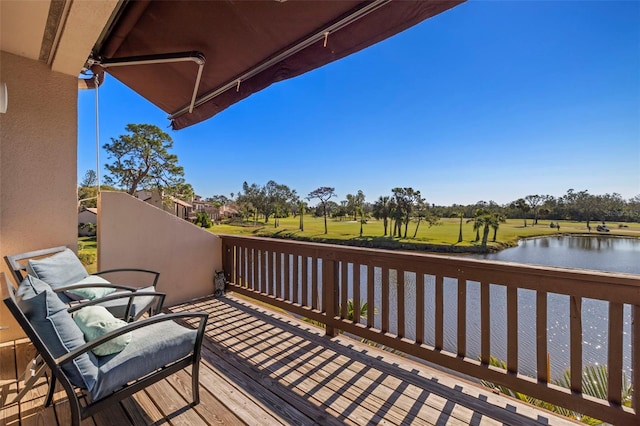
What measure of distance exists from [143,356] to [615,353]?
2.68 metres

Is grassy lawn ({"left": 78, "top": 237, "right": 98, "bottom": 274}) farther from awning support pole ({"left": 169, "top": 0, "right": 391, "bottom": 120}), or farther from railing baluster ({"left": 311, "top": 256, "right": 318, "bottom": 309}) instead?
railing baluster ({"left": 311, "top": 256, "right": 318, "bottom": 309})

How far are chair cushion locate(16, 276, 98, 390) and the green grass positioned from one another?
337 cm

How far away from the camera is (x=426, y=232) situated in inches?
543

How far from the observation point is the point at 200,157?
20.5 m

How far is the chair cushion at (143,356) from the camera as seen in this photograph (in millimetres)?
1418

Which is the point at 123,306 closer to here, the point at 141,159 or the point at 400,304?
the point at 400,304

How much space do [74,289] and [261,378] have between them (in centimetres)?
172

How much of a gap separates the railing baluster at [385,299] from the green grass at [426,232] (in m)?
2.60

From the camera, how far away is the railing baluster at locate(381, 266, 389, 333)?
254 centimetres

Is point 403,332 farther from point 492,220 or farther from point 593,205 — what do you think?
point 492,220

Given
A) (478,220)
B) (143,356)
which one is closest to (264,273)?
(143,356)

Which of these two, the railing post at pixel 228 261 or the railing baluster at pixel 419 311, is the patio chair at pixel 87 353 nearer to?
the railing baluster at pixel 419 311

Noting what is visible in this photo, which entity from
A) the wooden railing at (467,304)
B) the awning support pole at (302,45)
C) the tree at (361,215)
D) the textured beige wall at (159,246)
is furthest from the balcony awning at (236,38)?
the tree at (361,215)

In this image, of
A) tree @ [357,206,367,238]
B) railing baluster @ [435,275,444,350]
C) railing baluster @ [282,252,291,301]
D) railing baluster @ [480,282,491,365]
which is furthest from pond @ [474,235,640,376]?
tree @ [357,206,367,238]
